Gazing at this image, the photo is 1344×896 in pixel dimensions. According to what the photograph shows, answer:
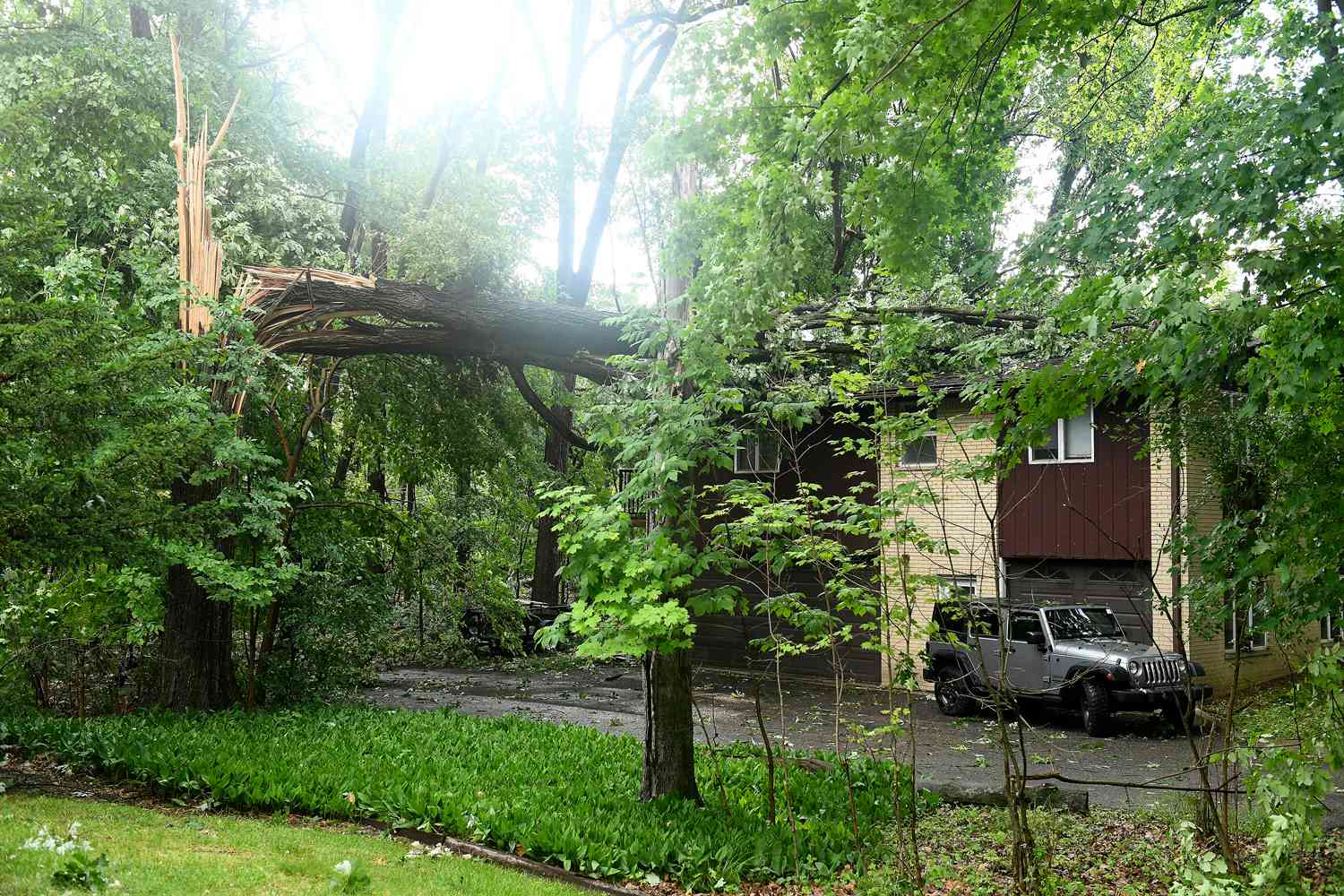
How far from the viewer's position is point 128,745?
32.3 feet

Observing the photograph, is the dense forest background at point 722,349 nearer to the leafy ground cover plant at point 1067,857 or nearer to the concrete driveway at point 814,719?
the leafy ground cover plant at point 1067,857

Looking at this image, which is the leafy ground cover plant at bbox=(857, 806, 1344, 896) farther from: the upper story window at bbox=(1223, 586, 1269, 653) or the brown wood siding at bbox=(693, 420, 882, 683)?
the brown wood siding at bbox=(693, 420, 882, 683)

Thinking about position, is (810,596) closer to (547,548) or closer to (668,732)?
(547,548)

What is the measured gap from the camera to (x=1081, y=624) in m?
16.2

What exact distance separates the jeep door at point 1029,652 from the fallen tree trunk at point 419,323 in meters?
7.95

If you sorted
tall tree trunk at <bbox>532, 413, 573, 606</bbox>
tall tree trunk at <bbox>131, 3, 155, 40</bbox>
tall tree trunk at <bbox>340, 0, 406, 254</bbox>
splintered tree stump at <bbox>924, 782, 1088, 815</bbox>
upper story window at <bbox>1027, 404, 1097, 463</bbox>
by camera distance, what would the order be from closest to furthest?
splintered tree stump at <bbox>924, 782, 1088, 815</bbox>, tall tree trunk at <bbox>131, 3, 155, 40</bbox>, upper story window at <bbox>1027, 404, 1097, 463</bbox>, tall tree trunk at <bbox>340, 0, 406, 254</bbox>, tall tree trunk at <bbox>532, 413, 573, 606</bbox>

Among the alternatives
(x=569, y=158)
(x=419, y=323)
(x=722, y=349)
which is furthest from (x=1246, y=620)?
(x=569, y=158)

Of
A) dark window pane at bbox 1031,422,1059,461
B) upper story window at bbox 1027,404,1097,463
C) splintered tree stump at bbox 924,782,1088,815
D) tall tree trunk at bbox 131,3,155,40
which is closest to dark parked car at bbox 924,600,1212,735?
upper story window at bbox 1027,404,1097,463

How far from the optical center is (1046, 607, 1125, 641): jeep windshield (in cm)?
1588

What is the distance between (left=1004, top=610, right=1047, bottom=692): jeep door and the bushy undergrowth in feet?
22.0

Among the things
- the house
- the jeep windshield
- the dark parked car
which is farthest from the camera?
the house

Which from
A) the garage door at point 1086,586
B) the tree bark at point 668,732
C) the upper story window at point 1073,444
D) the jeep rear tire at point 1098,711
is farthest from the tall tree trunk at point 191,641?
the upper story window at point 1073,444

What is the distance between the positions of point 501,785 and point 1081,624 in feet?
35.3

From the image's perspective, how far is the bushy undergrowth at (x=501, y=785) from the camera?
7.39 meters
